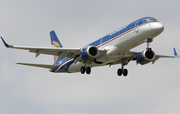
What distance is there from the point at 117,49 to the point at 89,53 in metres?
3.41

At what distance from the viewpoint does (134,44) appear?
44938mm

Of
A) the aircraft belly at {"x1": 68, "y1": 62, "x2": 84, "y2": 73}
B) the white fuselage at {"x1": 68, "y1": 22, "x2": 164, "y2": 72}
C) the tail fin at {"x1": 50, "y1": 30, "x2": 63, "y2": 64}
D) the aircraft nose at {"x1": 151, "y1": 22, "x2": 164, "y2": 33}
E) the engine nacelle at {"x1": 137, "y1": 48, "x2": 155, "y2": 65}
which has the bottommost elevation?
the aircraft belly at {"x1": 68, "y1": 62, "x2": 84, "y2": 73}

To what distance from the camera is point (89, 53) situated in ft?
151

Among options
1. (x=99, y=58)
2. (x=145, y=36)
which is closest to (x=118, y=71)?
(x=99, y=58)

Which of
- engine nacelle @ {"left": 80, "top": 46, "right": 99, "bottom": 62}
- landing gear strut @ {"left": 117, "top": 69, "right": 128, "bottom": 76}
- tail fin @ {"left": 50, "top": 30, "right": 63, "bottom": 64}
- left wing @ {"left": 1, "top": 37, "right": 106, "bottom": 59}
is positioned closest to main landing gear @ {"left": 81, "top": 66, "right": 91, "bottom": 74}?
left wing @ {"left": 1, "top": 37, "right": 106, "bottom": 59}

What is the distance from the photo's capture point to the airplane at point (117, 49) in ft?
143

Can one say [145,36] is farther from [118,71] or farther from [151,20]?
[118,71]

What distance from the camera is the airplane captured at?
143 feet

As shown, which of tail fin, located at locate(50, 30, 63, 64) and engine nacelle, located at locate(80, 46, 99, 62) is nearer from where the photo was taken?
engine nacelle, located at locate(80, 46, 99, 62)

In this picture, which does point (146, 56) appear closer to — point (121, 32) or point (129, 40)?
point (129, 40)

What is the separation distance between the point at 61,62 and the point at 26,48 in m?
11.6

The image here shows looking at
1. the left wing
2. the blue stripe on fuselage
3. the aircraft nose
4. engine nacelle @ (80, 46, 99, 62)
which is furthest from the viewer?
engine nacelle @ (80, 46, 99, 62)

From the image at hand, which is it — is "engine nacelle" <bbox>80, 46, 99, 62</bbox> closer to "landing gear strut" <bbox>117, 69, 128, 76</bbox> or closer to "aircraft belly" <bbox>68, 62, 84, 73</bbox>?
"aircraft belly" <bbox>68, 62, 84, 73</bbox>

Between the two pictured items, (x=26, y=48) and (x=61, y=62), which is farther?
(x=61, y=62)
